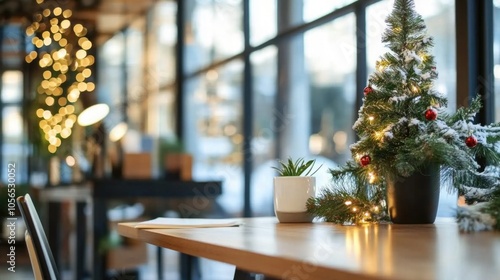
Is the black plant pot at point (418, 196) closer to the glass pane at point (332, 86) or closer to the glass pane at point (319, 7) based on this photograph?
the glass pane at point (332, 86)

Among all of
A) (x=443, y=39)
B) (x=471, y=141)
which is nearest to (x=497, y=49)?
(x=443, y=39)

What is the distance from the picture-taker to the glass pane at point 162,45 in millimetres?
7395

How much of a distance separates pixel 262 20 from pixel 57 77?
8.60ft

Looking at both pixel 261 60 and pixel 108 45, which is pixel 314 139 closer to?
pixel 261 60

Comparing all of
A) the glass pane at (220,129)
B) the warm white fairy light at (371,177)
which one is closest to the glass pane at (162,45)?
the glass pane at (220,129)

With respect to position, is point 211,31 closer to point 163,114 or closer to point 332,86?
point 163,114

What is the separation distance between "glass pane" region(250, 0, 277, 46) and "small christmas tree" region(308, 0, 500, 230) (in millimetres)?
3052

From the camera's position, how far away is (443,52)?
322 cm

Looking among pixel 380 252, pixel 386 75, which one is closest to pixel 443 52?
pixel 386 75

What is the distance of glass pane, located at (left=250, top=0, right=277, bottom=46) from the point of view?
5062 millimetres

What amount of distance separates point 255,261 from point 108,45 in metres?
7.73

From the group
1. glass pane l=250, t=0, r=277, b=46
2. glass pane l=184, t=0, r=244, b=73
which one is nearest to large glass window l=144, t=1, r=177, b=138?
glass pane l=184, t=0, r=244, b=73

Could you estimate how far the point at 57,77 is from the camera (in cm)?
708

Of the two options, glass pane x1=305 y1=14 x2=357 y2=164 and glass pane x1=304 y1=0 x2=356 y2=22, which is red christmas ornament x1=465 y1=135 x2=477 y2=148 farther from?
glass pane x1=304 y1=0 x2=356 y2=22
